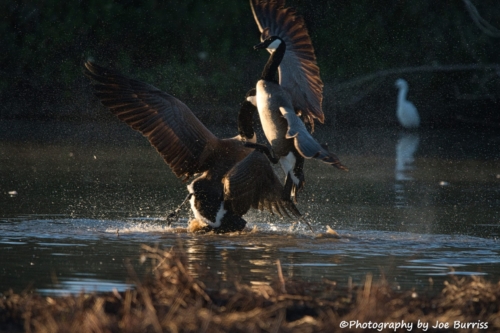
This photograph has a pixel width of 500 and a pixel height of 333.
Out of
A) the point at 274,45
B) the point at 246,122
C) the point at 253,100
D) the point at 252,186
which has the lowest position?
the point at 252,186

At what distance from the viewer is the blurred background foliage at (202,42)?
70.5ft

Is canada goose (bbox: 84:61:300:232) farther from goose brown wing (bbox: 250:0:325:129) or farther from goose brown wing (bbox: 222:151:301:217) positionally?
goose brown wing (bbox: 250:0:325:129)

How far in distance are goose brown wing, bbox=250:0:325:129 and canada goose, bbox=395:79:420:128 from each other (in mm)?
11439

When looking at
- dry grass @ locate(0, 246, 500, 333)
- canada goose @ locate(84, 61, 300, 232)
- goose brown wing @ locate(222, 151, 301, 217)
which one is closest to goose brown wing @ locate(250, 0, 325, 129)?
canada goose @ locate(84, 61, 300, 232)

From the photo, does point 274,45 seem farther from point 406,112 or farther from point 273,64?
point 406,112

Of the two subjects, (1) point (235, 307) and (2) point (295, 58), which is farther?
(2) point (295, 58)

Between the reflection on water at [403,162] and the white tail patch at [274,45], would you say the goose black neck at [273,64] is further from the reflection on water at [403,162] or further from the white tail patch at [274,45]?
the reflection on water at [403,162]

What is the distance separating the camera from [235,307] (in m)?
4.66

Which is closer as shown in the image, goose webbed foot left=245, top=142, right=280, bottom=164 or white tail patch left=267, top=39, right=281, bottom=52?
goose webbed foot left=245, top=142, right=280, bottom=164

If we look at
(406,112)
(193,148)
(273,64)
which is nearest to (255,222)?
(193,148)

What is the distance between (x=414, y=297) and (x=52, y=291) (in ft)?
6.13

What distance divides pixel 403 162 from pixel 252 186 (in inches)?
275

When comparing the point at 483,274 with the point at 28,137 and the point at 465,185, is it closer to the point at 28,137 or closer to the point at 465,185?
the point at 465,185

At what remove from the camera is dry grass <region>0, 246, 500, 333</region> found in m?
4.12
